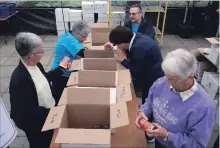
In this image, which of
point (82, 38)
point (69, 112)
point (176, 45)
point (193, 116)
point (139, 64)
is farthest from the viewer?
point (176, 45)

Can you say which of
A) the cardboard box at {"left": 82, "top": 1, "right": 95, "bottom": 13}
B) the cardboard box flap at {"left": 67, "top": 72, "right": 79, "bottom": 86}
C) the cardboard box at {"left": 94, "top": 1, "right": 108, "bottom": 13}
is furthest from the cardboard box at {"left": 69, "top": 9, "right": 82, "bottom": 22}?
the cardboard box flap at {"left": 67, "top": 72, "right": 79, "bottom": 86}

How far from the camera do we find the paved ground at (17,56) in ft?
10.8

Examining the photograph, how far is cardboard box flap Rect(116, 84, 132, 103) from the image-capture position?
177 centimetres

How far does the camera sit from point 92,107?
1.69m

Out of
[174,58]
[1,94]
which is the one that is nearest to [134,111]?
[174,58]

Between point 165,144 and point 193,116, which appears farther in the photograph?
point 165,144

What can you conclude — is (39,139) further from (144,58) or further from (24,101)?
(144,58)

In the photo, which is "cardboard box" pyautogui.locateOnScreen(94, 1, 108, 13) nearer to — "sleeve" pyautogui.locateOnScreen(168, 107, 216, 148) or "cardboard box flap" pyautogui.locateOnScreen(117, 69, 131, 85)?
"cardboard box flap" pyautogui.locateOnScreen(117, 69, 131, 85)

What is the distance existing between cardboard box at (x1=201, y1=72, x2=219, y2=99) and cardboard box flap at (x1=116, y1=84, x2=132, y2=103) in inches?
67.1

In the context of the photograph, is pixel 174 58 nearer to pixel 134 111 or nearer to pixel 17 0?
pixel 134 111

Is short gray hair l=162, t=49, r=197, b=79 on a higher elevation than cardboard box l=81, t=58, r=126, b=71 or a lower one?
higher

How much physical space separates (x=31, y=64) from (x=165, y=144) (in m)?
1.23

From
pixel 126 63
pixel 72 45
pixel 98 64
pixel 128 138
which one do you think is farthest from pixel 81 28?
pixel 128 138

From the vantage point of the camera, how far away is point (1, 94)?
3.50m
